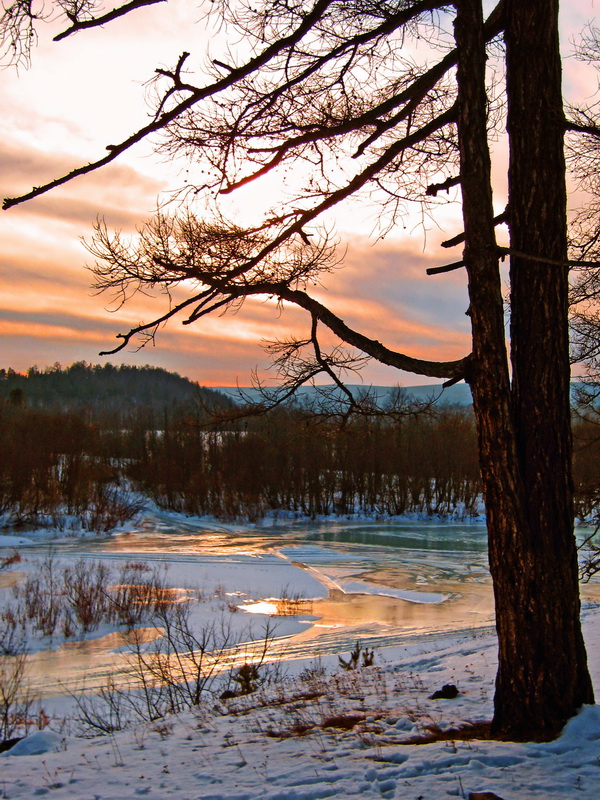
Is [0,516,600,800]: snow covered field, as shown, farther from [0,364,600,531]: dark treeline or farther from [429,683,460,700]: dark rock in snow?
[0,364,600,531]: dark treeline

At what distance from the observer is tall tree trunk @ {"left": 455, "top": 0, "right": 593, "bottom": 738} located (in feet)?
14.8

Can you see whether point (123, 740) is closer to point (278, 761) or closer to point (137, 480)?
point (278, 761)

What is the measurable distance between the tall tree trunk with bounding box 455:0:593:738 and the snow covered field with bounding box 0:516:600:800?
45 cm

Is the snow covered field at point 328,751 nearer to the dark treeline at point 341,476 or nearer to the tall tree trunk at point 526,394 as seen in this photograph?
the tall tree trunk at point 526,394

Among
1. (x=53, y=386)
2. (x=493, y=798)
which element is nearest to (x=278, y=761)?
(x=493, y=798)

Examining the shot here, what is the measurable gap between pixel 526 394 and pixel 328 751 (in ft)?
9.54

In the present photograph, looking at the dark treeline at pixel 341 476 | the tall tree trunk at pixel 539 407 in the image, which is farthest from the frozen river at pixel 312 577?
the tall tree trunk at pixel 539 407

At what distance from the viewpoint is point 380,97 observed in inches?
243

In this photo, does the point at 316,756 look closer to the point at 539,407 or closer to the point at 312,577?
the point at 539,407

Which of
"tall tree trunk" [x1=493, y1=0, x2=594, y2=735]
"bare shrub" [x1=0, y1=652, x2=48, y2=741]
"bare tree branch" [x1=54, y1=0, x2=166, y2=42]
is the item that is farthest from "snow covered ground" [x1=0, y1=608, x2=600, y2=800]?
"bare tree branch" [x1=54, y1=0, x2=166, y2=42]

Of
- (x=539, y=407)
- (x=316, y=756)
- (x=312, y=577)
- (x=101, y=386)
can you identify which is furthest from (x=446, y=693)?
(x=101, y=386)

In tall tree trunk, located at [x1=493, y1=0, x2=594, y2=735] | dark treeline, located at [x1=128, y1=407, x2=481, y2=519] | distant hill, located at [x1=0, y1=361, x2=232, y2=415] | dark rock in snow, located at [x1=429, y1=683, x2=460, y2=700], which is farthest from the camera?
distant hill, located at [x1=0, y1=361, x2=232, y2=415]

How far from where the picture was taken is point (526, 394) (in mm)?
4715

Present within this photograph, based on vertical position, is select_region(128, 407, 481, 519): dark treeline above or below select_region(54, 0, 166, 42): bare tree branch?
below
